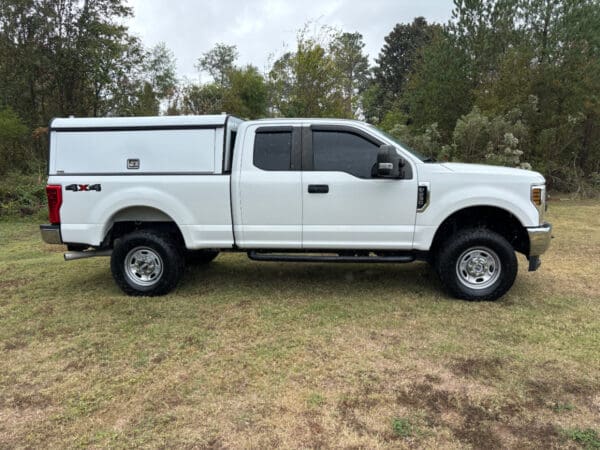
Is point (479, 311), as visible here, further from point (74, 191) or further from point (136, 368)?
point (74, 191)

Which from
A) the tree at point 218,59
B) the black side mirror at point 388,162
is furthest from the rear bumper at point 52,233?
the tree at point 218,59

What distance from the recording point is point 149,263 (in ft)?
17.1

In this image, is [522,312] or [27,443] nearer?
[27,443]

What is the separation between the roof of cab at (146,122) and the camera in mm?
4820

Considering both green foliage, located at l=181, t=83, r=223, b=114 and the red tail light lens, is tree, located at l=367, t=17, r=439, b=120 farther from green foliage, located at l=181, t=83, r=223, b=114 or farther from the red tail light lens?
the red tail light lens

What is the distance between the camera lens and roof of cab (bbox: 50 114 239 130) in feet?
15.8

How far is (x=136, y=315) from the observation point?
4.61 metres

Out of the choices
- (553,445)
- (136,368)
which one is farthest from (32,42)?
(553,445)

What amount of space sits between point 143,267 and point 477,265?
12.3 feet

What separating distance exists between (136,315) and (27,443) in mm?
2000

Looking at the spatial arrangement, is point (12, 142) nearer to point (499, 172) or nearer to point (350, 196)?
point (350, 196)

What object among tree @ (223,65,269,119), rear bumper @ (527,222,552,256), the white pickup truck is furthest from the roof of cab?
tree @ (223,65,269,119)

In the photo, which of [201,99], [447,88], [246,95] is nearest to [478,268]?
[447,88]

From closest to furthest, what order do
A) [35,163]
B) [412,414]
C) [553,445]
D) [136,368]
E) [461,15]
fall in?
[553,445]
[412,414]
[136,368]
[35,163]
[461,15]
